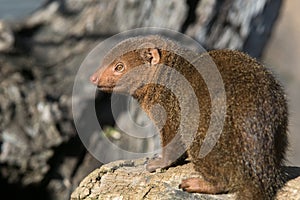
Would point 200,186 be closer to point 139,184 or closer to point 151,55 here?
point 139,184

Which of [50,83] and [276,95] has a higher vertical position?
[50,83]

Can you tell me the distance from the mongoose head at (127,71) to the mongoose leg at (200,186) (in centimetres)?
84

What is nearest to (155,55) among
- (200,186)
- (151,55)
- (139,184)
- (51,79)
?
(151,55)

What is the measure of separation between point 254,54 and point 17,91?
335 centimetres

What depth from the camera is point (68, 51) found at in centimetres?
768

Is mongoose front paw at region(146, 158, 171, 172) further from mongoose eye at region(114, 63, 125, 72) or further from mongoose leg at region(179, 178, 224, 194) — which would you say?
mongoose eye at region(114, 63, 125, 72)

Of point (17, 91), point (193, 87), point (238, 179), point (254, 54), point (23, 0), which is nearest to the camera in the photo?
point (238, 179)

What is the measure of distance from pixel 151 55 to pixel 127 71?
0.21 m

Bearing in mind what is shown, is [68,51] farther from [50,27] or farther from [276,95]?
[276,95]

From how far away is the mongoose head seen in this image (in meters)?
5.18

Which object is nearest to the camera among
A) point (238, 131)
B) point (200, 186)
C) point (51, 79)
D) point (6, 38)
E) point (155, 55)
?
point (238, 131)

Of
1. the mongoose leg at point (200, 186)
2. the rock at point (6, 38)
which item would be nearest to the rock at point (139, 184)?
the mongoose leg at point (200, 186)

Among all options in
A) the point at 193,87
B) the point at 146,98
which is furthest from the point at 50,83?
the point at 193,87

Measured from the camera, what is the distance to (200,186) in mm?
4691
